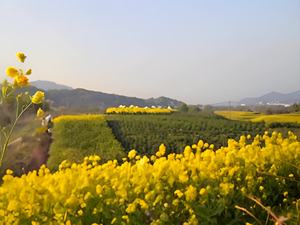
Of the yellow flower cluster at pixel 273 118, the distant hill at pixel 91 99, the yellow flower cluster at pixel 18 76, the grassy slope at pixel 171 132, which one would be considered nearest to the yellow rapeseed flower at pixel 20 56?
the yellow flower cluster at pixel 18 76

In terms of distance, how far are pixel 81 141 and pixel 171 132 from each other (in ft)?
9.53

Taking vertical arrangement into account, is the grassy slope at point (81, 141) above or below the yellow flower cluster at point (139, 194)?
below

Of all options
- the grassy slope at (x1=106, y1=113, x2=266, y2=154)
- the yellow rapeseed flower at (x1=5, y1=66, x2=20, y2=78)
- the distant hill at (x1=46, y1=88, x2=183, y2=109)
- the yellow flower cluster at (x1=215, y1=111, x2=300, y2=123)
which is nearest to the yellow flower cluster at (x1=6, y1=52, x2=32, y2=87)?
the yellow rapeseed flower at (x1=5, y1=66, x2=20, y2=78)

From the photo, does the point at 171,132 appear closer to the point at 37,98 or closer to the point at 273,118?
the point at 37,98

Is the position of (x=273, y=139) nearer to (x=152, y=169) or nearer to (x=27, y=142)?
(x=152, y=169)

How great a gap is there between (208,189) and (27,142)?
Result: 14919mm

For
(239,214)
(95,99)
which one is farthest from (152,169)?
(95,99)

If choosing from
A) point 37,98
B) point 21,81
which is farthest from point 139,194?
point 21,81

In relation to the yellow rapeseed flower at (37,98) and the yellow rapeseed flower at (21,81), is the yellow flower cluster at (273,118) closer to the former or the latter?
the yellow rapeseed flower at (37,98)

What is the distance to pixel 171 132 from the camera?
1680cm

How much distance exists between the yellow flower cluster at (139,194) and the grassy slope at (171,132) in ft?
32.9

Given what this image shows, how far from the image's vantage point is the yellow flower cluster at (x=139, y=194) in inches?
123

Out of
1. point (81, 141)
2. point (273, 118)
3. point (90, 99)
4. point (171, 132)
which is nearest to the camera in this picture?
point (81, 141)

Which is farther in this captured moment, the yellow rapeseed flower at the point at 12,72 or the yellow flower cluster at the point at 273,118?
the yellow flower cluster at the point at 273,118
